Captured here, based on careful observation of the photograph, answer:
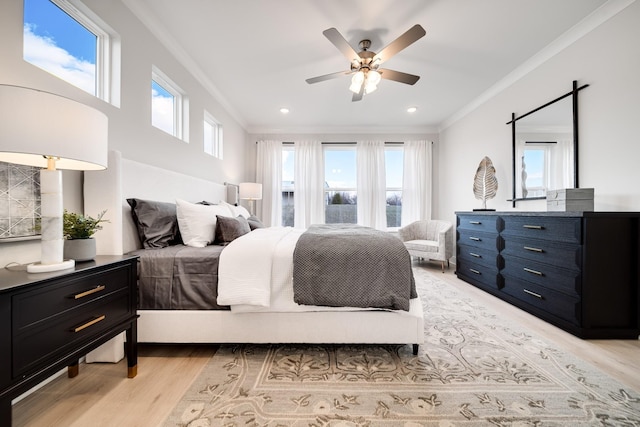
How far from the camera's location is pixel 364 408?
1.30 m

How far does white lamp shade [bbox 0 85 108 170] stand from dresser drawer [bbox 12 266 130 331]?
0.55 meters

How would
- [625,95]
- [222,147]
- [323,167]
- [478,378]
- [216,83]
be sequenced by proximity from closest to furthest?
[478,378] < [625,95] < [216,83] < [222,147] < [323,167]

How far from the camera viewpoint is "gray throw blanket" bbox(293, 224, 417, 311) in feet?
5.45

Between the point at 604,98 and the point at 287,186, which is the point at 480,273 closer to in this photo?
the point at 604,98

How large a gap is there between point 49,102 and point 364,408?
1.99 metres

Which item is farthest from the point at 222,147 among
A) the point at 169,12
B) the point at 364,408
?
the point at 364,408

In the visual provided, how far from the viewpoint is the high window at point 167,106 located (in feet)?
8.64

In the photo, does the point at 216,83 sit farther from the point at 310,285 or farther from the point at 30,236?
the point at 310,285

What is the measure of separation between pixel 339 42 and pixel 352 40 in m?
0.53

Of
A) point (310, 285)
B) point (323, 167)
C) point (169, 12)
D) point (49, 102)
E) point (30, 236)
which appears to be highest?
point (169, 12)

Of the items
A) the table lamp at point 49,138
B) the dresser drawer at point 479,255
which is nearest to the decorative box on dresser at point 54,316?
the table lamp at point 49,138

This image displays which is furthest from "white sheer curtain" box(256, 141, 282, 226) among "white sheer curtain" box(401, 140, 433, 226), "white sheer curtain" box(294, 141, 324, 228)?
"white sheer curtain" box(401, 140, 433, 226)

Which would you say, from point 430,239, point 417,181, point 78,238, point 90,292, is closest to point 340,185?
point 417,181

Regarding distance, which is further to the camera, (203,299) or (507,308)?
(507,308)
